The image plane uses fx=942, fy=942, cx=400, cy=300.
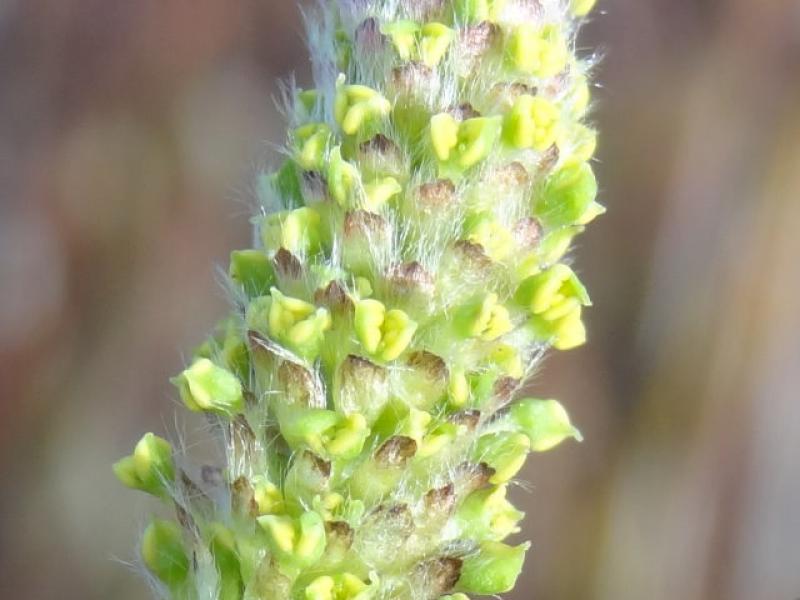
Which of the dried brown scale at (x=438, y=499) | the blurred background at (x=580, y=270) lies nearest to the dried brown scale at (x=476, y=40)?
the dried brown scale at (x=438, y=499)

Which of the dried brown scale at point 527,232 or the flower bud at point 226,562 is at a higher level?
the dried brown scale at point 527,232

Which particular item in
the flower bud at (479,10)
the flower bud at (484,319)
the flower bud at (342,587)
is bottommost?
the flower bud at (342,587)

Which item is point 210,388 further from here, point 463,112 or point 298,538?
point 463,112

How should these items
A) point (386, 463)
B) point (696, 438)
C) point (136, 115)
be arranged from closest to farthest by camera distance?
point (386, 463) → point (136, 115) → point (696, 438)

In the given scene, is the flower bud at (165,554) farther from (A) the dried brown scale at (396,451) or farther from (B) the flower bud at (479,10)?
(B) the flower bud at (479,10)

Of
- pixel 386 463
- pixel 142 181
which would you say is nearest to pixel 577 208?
pixel 386 463

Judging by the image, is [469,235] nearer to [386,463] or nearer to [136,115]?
[386,463]
